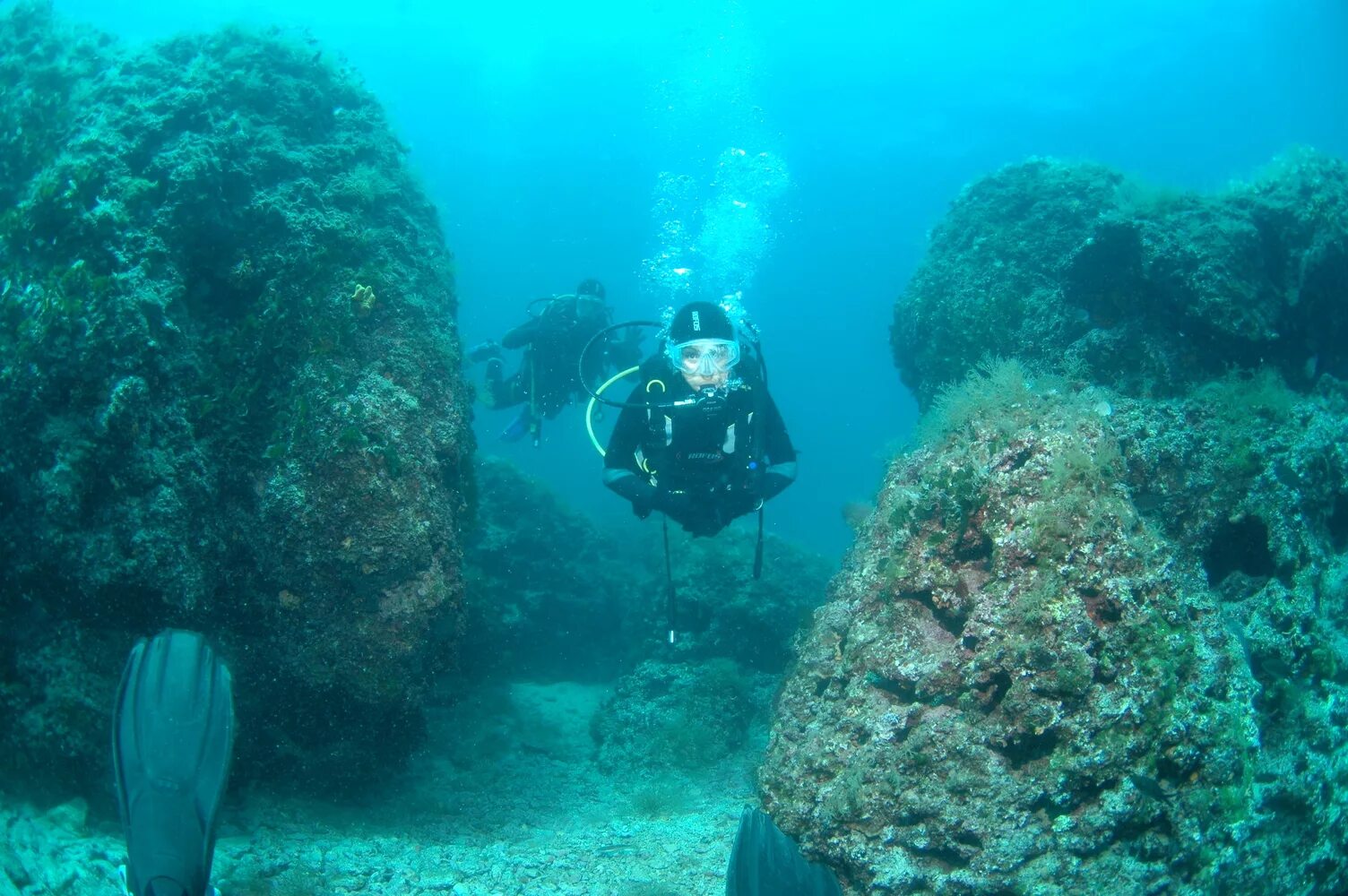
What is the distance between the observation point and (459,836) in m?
4.18

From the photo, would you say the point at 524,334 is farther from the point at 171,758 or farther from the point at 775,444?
the point at 171,758

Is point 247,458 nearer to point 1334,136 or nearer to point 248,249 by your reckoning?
point 248,249

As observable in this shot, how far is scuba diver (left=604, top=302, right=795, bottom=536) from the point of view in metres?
5.23

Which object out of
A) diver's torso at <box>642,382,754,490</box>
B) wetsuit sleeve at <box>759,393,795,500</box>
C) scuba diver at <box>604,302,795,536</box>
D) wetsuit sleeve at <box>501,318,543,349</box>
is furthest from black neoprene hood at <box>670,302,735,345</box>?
wetsuit sleeve at <box>501,318,543,349</box>

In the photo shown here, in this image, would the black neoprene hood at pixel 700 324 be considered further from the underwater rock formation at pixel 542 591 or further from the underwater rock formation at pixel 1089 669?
the underwater rock formation at pixel 542 591

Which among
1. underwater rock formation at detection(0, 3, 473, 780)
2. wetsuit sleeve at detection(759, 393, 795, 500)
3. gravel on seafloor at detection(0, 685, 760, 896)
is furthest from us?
wetsuit sleeve at detection(759, 393, 795, 500)

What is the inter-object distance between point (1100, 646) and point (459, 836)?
411 cm

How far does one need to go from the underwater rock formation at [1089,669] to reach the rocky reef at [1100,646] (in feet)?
0.04

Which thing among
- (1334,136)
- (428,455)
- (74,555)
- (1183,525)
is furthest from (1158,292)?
(1334,136)

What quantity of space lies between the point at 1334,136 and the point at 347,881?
243 ft

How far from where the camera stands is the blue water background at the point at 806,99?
3253 centimetres

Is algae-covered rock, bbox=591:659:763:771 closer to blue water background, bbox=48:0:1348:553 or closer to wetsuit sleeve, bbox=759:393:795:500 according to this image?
wetsuit sleeve, bbox=759:393:795:500

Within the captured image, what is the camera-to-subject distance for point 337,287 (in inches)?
188

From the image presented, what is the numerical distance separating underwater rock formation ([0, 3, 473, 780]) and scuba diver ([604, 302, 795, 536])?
1547 mm
